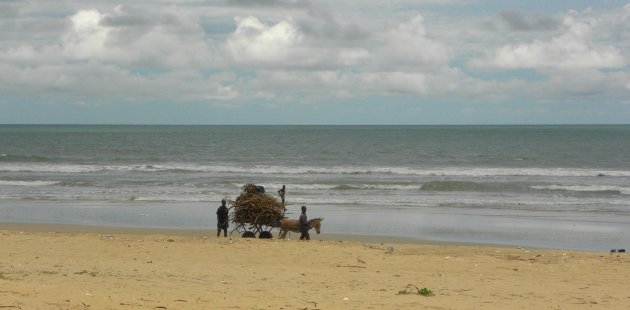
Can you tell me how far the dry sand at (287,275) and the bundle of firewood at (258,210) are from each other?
94 centimetres

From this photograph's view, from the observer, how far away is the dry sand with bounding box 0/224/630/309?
9.86 metres

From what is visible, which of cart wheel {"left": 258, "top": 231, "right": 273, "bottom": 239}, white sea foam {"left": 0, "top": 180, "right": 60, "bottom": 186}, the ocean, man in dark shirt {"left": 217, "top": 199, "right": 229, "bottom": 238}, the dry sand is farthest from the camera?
white sea foam {"left": 0, "top": 180, "right": 60, "bottom": 186}

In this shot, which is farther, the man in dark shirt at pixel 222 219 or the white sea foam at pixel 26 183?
the white sea foam at pixel 26 183

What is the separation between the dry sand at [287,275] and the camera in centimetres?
986

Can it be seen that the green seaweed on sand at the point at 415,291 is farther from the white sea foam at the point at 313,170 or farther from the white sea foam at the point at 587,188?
the white sea foam at the point at 313,170

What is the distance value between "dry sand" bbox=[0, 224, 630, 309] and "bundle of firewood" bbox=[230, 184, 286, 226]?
94 centimetres

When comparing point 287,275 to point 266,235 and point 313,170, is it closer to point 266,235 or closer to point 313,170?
point 266,235

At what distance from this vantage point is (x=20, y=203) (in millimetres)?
28703

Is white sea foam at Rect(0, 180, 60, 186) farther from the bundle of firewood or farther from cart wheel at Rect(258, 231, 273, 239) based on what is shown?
cart wheel at Rect(258, 231, 273, 239)

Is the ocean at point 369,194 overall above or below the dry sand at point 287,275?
above

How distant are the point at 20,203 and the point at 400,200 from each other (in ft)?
50.7

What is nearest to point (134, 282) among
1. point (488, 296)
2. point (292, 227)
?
point (488, 296)

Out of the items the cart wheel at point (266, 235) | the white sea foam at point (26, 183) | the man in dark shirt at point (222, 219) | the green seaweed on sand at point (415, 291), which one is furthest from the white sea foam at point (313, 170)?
the green seaweed on sand at point (415, 291)

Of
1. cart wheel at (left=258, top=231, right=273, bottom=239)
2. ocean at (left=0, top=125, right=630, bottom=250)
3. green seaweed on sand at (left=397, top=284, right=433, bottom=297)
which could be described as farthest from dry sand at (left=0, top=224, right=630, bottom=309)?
ocean at (left=0, top=125, right=630, bottom=250)
